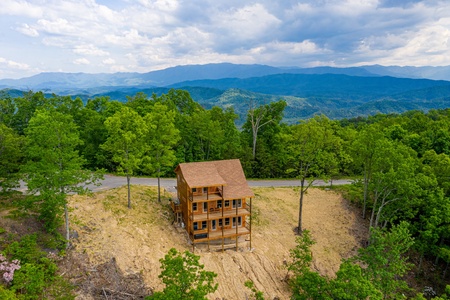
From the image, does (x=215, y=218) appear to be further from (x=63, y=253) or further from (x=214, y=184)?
(x=63, y=253)

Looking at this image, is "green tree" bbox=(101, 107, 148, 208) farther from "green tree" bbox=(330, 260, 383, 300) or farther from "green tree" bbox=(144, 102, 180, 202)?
"green tree" bbox=(330, 260, 383, 300)

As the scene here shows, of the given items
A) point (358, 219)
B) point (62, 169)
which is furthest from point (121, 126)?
point (358, 219)

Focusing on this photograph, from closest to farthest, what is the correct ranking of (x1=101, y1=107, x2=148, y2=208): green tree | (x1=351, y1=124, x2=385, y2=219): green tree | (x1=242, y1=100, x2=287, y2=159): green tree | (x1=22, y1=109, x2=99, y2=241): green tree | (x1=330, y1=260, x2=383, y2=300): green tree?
(x1=330, y1=260, x2=383, y2=300): green tree < (x1=22, y1=109, x2=99, y2=241): green tree < (x1=101, y1=107, x2=148, y2=208): green tree < (x1=351, y1=124, x2=385, y2=219): green tree < (x1=242, y1=100, x2=287, y2=159): green tree

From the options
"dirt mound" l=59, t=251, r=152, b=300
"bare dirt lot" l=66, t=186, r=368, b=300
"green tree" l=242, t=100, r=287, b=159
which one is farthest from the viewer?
"green tree" l=242, t=100, r=287, b=159

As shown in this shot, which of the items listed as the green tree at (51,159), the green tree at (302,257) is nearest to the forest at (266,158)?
the green tree at (51,159)

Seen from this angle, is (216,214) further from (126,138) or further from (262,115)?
(262,115)

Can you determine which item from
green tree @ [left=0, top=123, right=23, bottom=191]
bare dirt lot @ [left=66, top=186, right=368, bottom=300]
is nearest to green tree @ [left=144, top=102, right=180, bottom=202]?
bare dirt lot @ [left=66, top=186, right=368, bottom=300]

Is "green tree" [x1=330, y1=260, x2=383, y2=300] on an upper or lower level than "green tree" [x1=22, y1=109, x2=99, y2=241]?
lower
